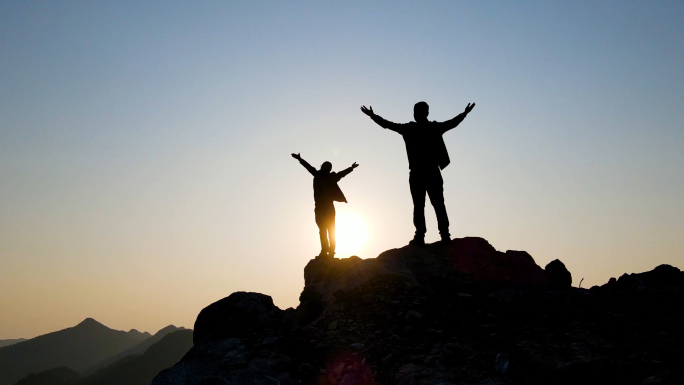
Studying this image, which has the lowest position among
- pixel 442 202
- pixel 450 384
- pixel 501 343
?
pixel 450 384

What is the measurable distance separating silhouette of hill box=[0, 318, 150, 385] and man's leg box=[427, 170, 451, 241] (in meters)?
191

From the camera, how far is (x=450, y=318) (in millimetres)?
7195

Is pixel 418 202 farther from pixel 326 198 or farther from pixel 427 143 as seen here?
pixel 326 198

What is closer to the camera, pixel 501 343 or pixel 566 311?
pixel 501 343

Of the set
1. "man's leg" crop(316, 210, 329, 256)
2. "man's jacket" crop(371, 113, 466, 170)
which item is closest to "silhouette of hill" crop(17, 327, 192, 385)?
"man's leg" crop(316, 210, 329, 256)

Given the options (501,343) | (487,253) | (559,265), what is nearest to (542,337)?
(501,343)

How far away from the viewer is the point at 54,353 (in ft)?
585

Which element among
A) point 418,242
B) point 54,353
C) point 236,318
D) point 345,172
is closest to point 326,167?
point 345,172

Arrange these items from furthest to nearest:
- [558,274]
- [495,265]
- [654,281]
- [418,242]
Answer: [418,242]
[558,274]
[495,265]
[654,281]

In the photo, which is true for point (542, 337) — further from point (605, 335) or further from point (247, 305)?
point (247, 305)

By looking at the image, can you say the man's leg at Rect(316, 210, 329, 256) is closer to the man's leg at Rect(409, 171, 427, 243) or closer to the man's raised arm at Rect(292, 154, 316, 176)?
the man's raised arm at Rect(292, 154, 316, 176)

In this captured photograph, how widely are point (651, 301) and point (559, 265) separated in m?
2.84

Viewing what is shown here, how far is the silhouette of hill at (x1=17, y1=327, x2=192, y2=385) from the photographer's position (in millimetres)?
105375

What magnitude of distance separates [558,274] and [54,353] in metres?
212
